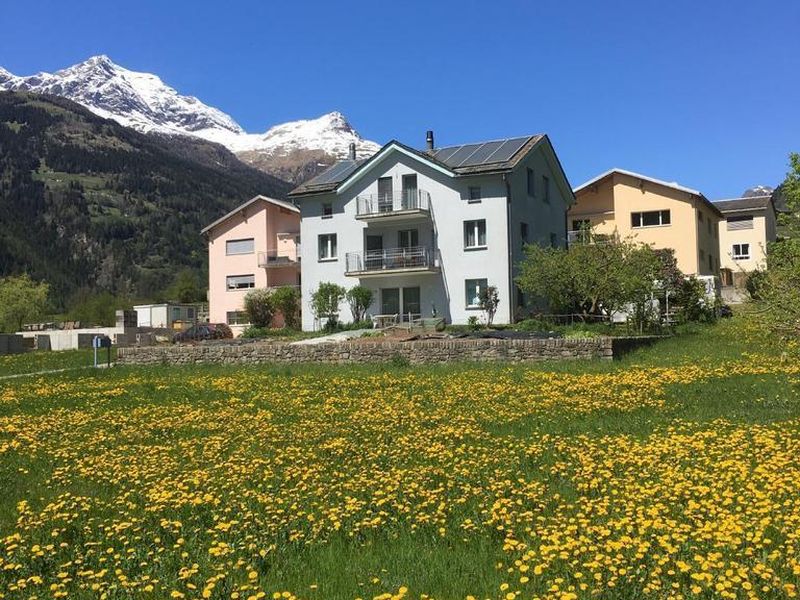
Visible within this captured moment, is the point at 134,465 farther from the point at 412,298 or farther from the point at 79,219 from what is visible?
the point at 79,219

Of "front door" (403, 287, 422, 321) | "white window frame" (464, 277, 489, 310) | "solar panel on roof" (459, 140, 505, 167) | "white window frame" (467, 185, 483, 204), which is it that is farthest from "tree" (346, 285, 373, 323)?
"solar panel on roof" (459, 140, 505, 167)

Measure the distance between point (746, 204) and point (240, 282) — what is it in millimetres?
48371

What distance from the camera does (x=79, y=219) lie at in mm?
187250

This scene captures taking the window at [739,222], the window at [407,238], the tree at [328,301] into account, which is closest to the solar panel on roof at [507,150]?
the window at [407,238]

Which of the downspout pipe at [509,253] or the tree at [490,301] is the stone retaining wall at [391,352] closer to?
the tree at [490,301]

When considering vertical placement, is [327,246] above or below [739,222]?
below

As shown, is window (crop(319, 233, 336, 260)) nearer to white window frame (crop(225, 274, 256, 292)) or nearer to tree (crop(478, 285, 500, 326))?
tree (crop(478, 285, 500, 326))

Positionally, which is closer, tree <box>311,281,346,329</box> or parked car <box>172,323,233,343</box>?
tree <box>311,281,346,329</box>

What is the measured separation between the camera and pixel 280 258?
57000mm

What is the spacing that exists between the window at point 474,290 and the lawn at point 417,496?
84.1 feet

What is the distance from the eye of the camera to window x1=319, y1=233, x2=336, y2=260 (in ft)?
154

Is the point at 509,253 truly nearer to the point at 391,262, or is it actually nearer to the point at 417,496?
the point at 391,262

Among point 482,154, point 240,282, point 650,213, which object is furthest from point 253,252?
point 650,213

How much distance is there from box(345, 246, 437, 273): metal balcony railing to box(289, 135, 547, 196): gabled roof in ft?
15.5
